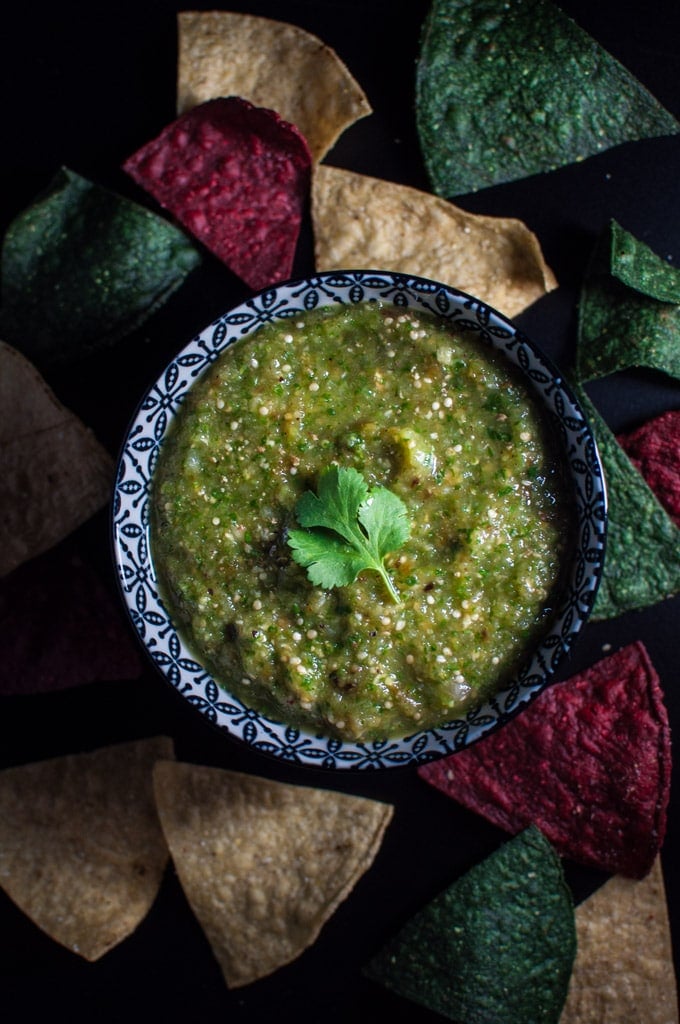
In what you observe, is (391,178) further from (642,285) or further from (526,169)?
(642,285)

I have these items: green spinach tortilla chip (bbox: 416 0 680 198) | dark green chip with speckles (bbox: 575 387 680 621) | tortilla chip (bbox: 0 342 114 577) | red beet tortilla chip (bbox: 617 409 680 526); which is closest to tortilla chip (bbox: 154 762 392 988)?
tortilla chip (bbox: 0 342 114 577)

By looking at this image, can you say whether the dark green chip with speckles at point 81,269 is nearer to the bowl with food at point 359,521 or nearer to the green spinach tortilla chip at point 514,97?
the bowl with food at point 359,521

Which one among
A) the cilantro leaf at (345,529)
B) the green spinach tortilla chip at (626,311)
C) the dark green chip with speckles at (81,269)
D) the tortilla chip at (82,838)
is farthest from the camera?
the tortilla chip at (82,838)

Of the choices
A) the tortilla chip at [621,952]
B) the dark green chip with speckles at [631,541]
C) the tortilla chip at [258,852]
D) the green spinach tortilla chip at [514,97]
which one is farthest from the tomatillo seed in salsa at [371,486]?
the tortilla chip at [621,952]

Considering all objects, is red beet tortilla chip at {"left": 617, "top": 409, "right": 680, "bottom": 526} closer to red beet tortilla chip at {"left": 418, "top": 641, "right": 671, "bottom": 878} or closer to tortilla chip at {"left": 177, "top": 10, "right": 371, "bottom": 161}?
red beet tortilla chip at {"left": 418, "top": 641, "right": 671, "bottom": 878}

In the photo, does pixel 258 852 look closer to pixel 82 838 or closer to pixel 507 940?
pixel 82 838

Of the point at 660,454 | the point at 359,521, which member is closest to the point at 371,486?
the point at 359,521
